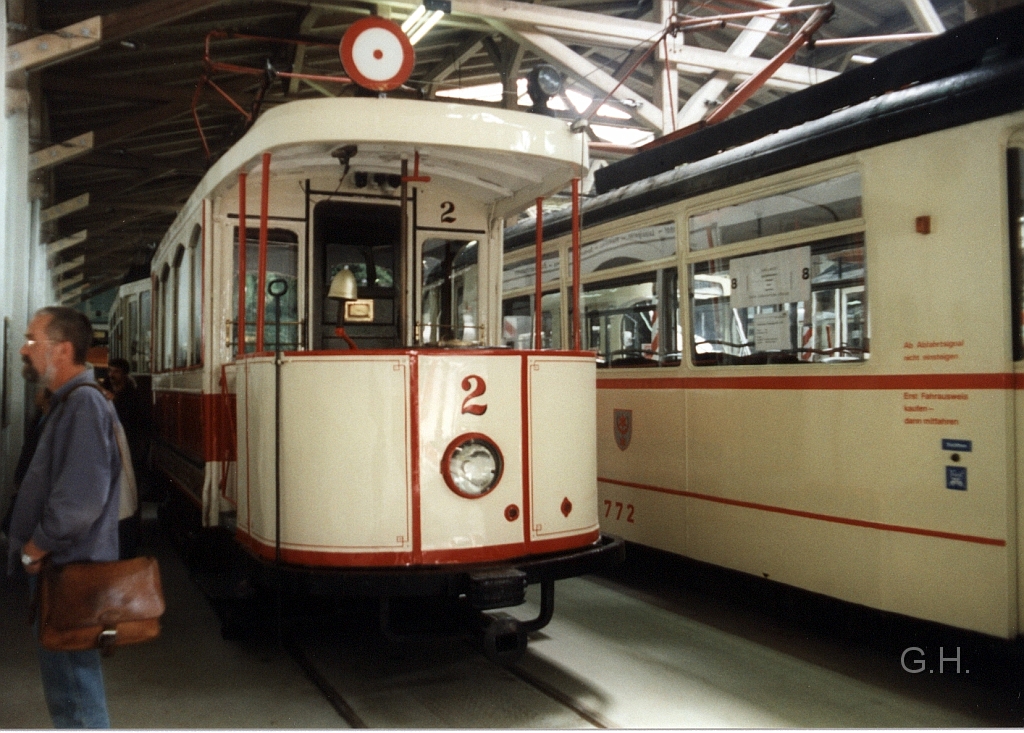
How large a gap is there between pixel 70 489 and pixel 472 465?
1797 millimetres

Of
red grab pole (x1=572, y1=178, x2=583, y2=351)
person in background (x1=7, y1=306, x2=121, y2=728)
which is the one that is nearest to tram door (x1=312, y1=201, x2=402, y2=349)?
red grab pole (x1=572, y1=178, x2=583, y2=351)

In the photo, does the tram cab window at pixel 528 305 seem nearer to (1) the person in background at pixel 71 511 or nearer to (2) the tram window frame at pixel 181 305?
(2) the tram window frame at pixel 181 305

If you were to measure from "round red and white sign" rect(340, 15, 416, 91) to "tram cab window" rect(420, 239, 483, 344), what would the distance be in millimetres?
1274

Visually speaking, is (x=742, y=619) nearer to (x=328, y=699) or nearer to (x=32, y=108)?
(x=328, y=699)

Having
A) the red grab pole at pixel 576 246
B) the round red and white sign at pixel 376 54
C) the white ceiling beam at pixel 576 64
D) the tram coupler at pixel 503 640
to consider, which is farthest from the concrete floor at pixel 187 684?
the white ceiling beam at pixel 576 64

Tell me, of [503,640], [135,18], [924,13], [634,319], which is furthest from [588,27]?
[503,640]

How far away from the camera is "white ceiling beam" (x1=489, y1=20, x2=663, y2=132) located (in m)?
8.07

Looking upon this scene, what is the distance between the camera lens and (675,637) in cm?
500

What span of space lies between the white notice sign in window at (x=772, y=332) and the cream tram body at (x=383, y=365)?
1.16 m

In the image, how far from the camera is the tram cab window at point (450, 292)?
537cm

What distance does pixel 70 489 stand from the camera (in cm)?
268

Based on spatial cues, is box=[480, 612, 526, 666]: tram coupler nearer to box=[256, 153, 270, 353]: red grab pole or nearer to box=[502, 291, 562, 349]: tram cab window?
box=[256, 153, 270, 353]: red grab pole

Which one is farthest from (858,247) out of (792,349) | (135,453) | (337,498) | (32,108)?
(32,108)

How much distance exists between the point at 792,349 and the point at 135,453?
504 cm
